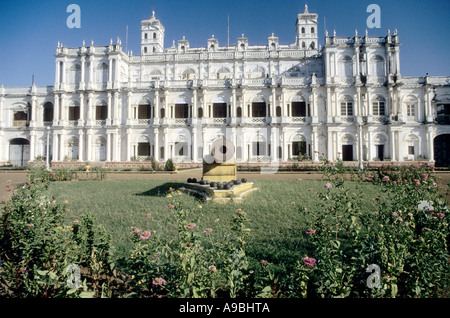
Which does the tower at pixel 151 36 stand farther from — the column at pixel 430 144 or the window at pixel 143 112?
the column at pixel 430 144

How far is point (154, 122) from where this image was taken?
2644cm

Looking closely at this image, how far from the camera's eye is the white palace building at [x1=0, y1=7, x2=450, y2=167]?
82.2ft

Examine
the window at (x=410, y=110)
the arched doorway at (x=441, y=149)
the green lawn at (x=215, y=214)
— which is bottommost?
the green lawn at (x=215, y=214)

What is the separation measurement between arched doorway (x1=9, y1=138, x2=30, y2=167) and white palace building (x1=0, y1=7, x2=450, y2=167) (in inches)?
4.5

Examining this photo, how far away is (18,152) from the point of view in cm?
2881

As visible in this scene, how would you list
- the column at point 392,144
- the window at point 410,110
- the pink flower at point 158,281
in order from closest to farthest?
the pink flower at point 158,281, the column at point 392,144, the window at point 410,110

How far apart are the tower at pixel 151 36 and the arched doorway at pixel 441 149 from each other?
3910 cm

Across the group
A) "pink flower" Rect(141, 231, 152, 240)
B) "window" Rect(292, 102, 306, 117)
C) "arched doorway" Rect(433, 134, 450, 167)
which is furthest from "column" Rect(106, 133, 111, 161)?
"arched doorway" Rect(433, 134, 450, 167)

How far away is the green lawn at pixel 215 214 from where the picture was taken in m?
4.12

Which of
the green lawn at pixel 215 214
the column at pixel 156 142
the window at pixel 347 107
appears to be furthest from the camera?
the column at pixel 156 142

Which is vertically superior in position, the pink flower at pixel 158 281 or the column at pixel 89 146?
the column at pixel 89 146

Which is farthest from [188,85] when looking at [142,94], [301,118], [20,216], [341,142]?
[20,216]

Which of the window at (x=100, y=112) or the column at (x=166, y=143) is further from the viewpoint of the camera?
the window at (x=100, y=112)

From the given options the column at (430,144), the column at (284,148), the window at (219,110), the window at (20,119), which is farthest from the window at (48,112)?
the column at (430,144)
